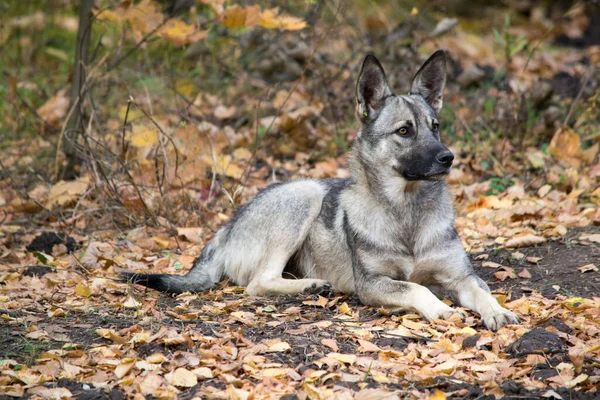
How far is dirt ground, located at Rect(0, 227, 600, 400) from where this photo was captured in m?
3.76

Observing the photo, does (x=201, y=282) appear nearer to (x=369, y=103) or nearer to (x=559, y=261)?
(x=369, y=103)

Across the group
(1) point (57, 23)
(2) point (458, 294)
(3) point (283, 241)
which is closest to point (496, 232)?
(2) point (458, 294)

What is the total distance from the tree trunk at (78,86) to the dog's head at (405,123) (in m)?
3.60

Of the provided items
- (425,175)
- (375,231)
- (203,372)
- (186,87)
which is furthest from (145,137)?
(203,372)

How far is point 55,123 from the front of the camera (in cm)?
937

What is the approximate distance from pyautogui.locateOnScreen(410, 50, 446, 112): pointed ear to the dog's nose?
926 mm

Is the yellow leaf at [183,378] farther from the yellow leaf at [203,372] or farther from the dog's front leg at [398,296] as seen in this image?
the dog's front leg at [398,296]

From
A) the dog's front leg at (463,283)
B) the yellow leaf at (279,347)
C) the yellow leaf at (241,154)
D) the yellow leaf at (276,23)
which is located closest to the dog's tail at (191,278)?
the yellow leaf at (279,347)

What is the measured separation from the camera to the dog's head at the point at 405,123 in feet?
17.0

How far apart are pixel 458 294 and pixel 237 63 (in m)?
6.58

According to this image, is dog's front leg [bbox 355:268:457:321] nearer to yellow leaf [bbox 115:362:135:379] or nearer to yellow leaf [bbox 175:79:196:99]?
yellow leaf [bbox 115:362:135:379]

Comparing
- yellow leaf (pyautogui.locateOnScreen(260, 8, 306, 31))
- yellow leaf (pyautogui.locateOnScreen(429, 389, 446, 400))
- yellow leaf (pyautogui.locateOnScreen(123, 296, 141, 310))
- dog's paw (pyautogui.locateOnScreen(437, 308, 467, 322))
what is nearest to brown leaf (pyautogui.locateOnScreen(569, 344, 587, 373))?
yellow leaf (pyautogui.locateOnScreen(429, 389, 446, 400))

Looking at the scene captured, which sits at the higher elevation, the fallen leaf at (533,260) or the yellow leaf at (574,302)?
the yellow leaf at (574,302)

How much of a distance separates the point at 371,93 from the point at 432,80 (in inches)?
22.6
